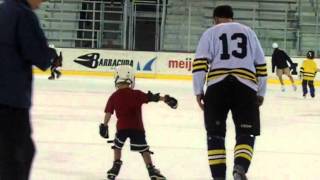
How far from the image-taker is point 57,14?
27.1 metres

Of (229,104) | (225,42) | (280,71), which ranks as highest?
(225,42)

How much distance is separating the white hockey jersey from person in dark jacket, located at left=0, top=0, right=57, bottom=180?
1.85 m

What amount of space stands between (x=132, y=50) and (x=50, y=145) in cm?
1749

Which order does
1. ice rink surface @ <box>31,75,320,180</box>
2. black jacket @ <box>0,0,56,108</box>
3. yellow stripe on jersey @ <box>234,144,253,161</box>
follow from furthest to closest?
ice rink surface @ <box>31,75,320,180</box> → yellow stripe on jersey @ <box>234,144,253,161</box> → black jacket @ <box>0,0,56,108</box>

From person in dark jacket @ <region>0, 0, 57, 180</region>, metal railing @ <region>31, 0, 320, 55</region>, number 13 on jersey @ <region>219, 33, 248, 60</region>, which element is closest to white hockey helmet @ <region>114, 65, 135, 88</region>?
number 13 on jersey @ <region>219, 33, 248, 60</region>

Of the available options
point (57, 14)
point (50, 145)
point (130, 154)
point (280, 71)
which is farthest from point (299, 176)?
point (57, 14)

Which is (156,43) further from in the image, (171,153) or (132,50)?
(171,153)

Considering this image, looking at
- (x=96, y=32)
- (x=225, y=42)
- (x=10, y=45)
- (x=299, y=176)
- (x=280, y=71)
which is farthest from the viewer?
(x=96, y=32)

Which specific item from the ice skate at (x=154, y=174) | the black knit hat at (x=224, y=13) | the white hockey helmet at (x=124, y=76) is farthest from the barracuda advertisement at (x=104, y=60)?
the black knit hat at (x=224, y=13)

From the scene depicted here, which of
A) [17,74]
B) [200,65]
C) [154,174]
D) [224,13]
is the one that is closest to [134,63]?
[154,174]

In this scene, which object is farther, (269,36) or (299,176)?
(269,36)

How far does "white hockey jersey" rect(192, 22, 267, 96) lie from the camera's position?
14.5 ft

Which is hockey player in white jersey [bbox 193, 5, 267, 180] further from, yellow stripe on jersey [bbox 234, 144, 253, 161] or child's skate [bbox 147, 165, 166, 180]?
child's skate [bbox 147, 165, 166, 180]

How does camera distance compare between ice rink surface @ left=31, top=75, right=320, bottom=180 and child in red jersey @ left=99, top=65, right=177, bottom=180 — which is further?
ice rink surface @ left=31, top=75, right=320, bottom=180
